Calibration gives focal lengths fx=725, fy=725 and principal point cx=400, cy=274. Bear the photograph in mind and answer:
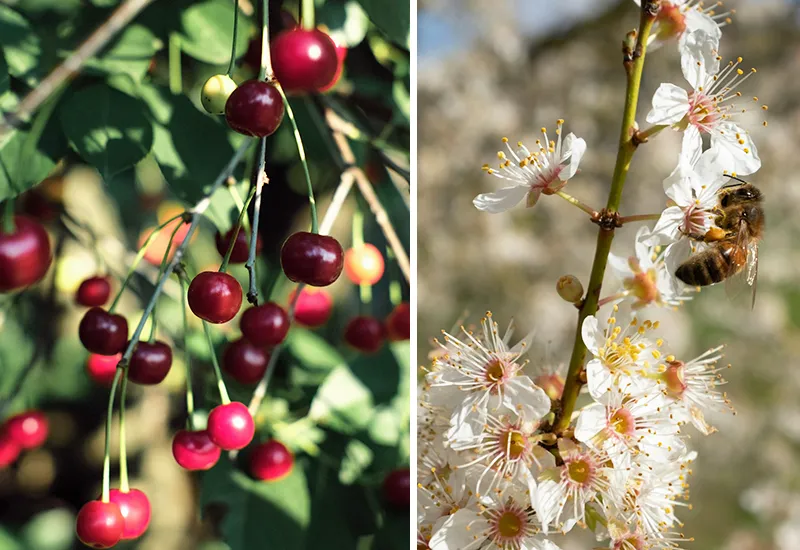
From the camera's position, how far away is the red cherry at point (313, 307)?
0.72 m

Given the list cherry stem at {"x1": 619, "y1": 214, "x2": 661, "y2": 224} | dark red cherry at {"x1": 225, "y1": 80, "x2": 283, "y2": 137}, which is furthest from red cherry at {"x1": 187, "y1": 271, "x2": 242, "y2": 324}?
cherry stem at {"x1": 619, "y1": 214, "x2": 661, "y2": 224}

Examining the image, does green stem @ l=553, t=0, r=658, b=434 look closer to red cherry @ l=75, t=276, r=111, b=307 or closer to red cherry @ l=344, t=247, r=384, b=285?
red cherry @ l=344, t=247, r=384, b=285

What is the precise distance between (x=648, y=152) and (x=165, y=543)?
2.09m

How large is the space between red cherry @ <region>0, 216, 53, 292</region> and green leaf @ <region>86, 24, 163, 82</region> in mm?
149

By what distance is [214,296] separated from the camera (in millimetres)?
615

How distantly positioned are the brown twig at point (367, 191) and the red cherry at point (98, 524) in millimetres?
359

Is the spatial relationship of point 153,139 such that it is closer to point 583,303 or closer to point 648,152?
point 583,303

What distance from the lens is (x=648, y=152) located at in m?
2.37

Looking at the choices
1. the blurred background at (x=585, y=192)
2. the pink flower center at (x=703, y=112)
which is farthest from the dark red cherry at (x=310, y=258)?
the blurred background at (x=585, y=192)

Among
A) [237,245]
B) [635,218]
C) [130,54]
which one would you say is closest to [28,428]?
[237,245]

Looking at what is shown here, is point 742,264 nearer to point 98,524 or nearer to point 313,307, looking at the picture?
point 313,307

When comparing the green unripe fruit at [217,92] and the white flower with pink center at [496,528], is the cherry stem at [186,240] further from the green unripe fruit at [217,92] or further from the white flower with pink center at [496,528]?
the white flower with pink center at [496,528]

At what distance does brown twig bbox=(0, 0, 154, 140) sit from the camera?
0.61 meters

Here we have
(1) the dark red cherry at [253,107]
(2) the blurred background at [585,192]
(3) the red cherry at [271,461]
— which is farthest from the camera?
(2) the blurred background at [585,192]
